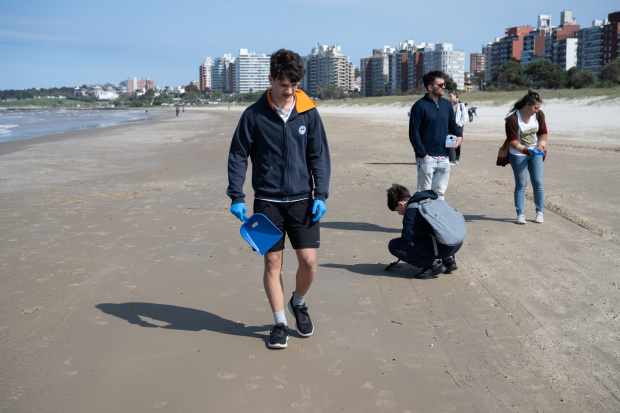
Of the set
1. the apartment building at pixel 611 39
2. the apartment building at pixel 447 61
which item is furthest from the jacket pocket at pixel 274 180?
the apartment building at pixel 447 61

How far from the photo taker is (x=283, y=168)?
313 centimetres

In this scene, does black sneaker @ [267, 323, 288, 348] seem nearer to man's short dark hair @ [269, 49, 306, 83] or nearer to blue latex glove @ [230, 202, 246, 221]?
blue latex glove @ [230, 202, 246, 221]

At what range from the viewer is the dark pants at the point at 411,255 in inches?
178

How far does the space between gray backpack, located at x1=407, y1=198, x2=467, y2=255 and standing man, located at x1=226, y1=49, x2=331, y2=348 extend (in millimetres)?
1361

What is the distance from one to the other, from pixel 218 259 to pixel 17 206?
4.45 m

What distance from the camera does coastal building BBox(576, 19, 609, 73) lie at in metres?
119

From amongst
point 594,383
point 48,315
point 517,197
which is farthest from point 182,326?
point 517,197

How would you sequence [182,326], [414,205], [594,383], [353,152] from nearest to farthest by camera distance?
[594,383] → [182,326] → [414,205] → [353,152]

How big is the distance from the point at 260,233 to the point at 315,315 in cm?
98

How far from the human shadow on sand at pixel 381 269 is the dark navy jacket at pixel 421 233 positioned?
329 millimetres

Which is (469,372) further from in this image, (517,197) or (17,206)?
(17,206)

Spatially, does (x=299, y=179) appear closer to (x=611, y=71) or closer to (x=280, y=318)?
(x=280, y=318)

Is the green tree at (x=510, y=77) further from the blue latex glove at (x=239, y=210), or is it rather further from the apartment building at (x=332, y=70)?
the apartment building at (x=332, y=70)

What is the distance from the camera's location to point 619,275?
4.49 meters
